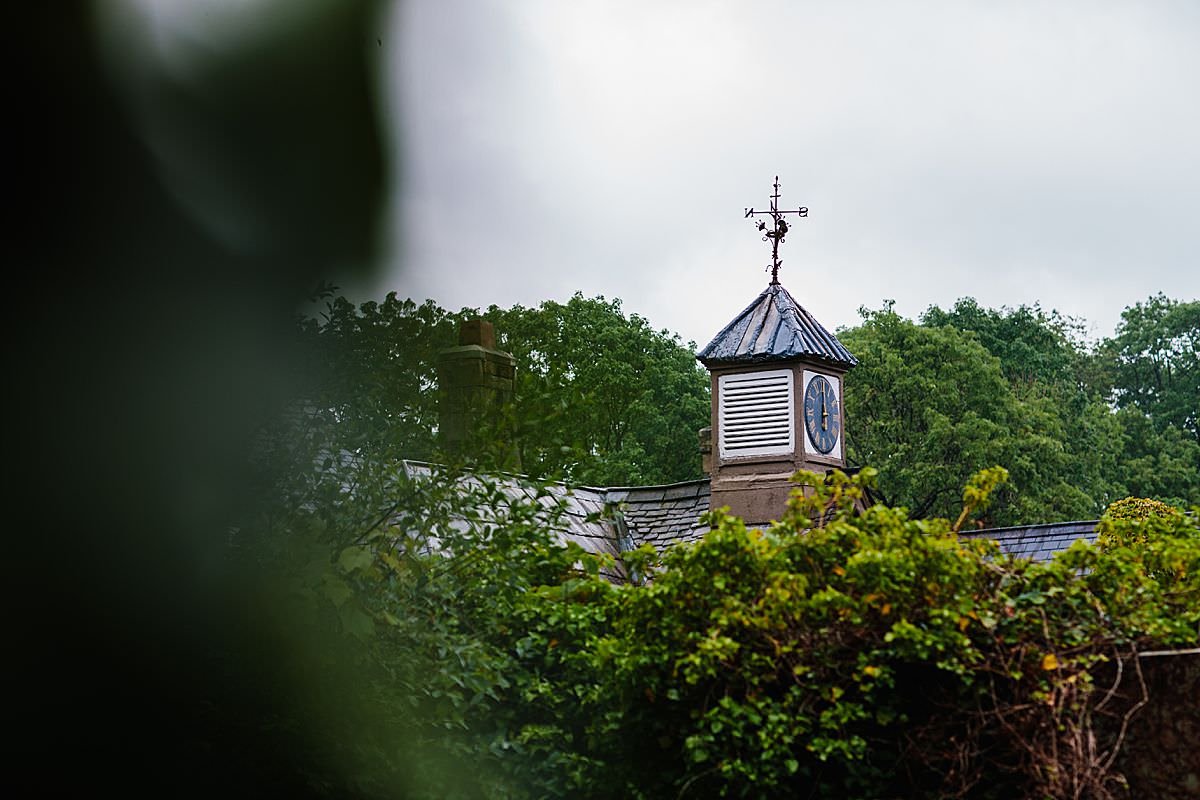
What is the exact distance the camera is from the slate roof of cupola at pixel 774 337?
12.5 meters

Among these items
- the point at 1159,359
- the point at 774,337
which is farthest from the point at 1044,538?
the point at 1159,359

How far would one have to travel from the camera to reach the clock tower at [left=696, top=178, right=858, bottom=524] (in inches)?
481

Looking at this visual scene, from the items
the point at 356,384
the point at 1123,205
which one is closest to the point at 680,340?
the point at 1123,205

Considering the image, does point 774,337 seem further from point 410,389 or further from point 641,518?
point 410,389

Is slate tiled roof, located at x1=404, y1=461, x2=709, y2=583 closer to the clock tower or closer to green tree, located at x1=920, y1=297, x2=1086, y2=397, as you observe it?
the clock tower

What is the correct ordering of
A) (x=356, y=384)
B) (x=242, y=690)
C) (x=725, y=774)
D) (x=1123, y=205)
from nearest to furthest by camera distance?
(x=242, y=690) < (x=356, y=384) < (x=725, y=774) < (x=1123, y=205)

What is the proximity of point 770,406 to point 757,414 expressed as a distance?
0.48ft

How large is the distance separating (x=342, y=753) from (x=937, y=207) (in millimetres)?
23191

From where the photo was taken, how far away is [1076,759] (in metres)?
4.48

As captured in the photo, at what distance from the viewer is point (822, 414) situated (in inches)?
495

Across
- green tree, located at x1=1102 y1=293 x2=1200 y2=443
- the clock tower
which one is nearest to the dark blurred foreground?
the clock tower

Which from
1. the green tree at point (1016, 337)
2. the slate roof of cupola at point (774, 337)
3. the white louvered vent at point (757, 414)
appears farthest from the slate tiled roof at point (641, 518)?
the green tree at point (1016, 337)

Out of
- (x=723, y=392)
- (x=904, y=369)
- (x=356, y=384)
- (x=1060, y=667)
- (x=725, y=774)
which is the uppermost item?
(x=904, y=369)

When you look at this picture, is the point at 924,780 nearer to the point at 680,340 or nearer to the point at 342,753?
the point at 342,753
